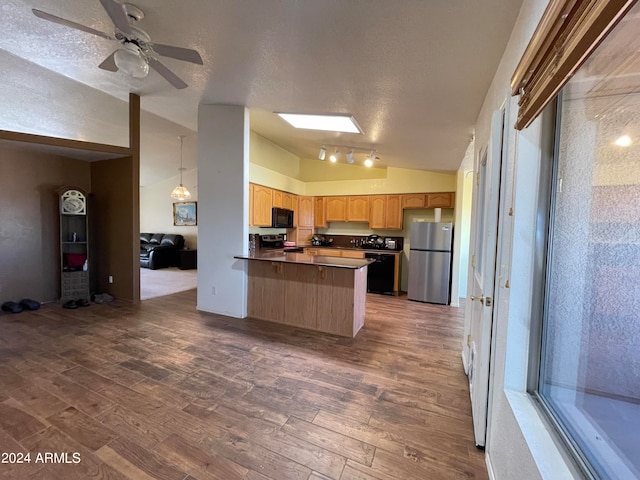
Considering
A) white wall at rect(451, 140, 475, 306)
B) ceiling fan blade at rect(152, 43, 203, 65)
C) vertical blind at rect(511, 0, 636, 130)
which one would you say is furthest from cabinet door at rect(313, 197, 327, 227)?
vertical blind at rect(511, 0, 636, 130)

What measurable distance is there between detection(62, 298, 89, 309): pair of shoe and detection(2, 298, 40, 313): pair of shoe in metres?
0.32

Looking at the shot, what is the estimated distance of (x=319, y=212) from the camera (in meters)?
6.43

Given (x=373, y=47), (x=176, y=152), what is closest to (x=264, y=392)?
(x=373, y=47)

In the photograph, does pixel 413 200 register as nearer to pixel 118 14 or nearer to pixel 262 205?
pixel 262 205

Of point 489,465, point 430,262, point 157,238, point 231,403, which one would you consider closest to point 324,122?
point 430,262

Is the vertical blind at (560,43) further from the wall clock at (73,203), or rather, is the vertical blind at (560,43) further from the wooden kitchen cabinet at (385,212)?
the wall clock at (73,203)

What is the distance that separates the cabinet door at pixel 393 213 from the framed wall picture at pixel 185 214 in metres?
5.75

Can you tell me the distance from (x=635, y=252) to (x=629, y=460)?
549mm

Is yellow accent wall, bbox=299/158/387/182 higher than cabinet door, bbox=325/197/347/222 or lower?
higher

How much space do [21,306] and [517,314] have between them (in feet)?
19.2

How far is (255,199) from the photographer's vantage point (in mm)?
4844

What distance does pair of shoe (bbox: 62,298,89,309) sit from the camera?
4.14m

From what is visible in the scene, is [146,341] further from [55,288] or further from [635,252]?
[635,252]

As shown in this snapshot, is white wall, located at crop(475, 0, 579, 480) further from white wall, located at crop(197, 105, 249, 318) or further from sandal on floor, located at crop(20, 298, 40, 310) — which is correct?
sandal on floor, located at crop(20, 298, 40, 310)
